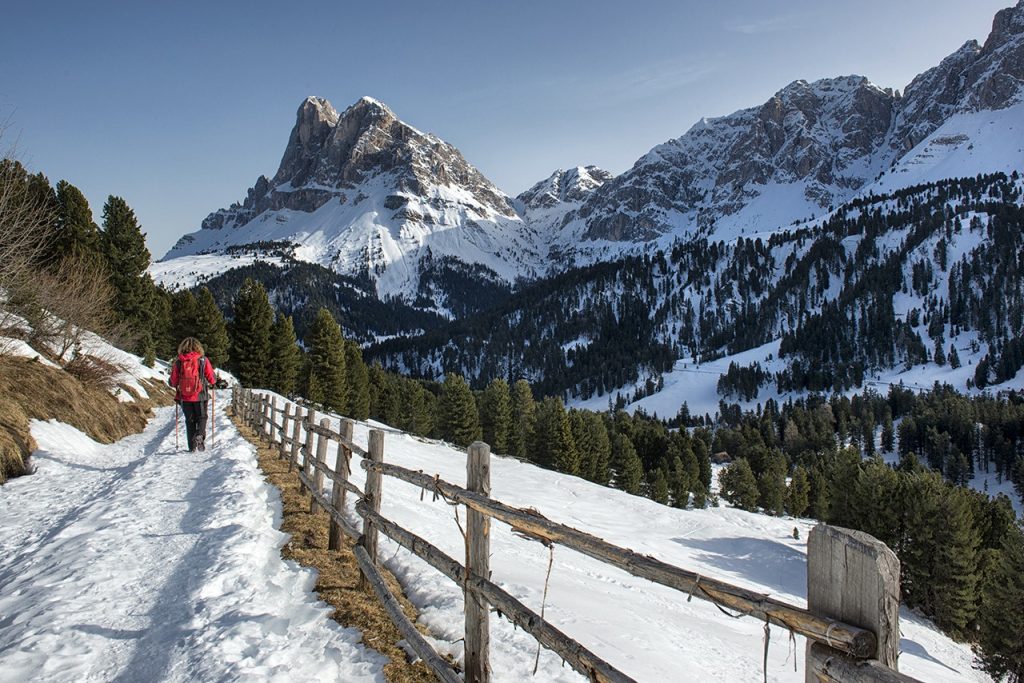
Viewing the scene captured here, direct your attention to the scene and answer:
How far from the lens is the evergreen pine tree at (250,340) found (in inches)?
1934

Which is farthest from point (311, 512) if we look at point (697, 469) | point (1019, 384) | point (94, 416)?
point (1019, 384)

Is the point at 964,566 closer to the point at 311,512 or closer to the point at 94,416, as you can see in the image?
the point at 311,512

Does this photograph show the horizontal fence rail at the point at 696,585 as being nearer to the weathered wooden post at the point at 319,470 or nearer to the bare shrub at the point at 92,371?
the weathered wooden post at the point at 319,470

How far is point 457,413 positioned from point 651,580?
56.1 meters

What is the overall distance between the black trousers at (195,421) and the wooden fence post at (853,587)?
15267 mm

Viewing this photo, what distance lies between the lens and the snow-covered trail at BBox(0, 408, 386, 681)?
4.56 m

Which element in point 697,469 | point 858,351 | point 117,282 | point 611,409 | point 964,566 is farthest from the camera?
point 858,351

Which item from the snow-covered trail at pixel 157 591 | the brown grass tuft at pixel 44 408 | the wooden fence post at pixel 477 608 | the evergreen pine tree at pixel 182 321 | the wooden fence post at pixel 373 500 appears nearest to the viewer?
the wooden fence post at pixel 477 608

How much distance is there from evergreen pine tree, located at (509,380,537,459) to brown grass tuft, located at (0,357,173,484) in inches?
1857

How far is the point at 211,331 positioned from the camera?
50719 millimetres

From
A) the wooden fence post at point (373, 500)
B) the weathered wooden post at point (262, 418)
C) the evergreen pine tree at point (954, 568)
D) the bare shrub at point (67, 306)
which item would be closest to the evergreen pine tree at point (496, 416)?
the evergreen pine tree at point (954, 568)

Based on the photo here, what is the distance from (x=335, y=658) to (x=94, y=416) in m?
16.5

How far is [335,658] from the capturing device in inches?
190

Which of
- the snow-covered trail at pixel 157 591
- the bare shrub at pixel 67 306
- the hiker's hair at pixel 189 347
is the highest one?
the bare shrub at pixel 67 306
